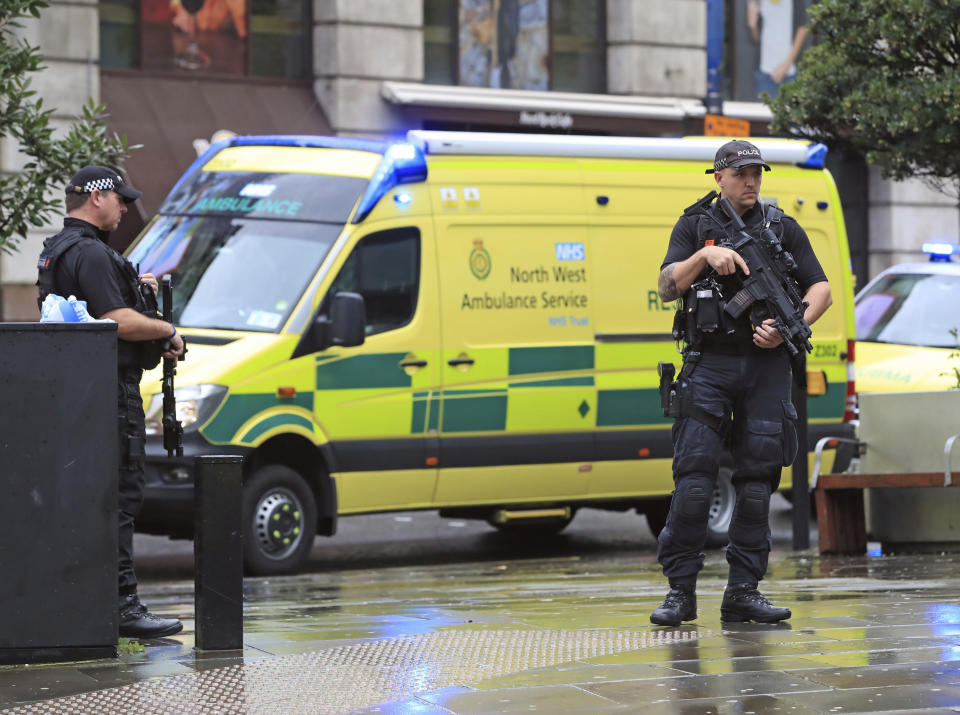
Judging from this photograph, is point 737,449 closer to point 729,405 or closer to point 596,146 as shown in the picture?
point 729,405

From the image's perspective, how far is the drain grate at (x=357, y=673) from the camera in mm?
5609

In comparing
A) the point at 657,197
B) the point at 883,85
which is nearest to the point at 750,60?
the point at 883,85

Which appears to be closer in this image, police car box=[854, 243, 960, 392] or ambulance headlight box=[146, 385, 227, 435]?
ambulance headlight box=[146, 385, 227, 435]

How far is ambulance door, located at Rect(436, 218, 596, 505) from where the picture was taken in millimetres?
11211

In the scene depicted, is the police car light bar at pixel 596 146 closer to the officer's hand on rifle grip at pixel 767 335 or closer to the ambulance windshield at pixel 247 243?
the ambulance windshield at pixel 247 243

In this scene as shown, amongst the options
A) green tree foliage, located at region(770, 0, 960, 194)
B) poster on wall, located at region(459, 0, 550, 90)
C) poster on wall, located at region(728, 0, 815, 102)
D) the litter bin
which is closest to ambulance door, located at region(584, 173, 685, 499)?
green tree foliage, located at region(770, 0, 960, 194)

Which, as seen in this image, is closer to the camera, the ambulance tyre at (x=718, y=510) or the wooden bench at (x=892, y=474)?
the wooden bench at (x=892, y=474)

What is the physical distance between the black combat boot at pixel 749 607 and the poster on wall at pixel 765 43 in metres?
18.1

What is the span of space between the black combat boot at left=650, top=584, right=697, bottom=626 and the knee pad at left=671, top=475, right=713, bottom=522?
29 centimetres

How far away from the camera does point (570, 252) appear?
11680 mm

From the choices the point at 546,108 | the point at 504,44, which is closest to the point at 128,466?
the point at 546,108

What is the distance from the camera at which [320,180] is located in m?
11.1

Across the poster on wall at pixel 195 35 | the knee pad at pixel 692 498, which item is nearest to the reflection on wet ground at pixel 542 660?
the knee pad at pixel 692 498

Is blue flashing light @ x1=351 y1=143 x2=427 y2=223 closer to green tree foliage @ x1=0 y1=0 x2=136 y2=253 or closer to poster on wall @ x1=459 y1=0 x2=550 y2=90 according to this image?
green tree foliage @ x1=0 y1=0 x2=136 y2=253
